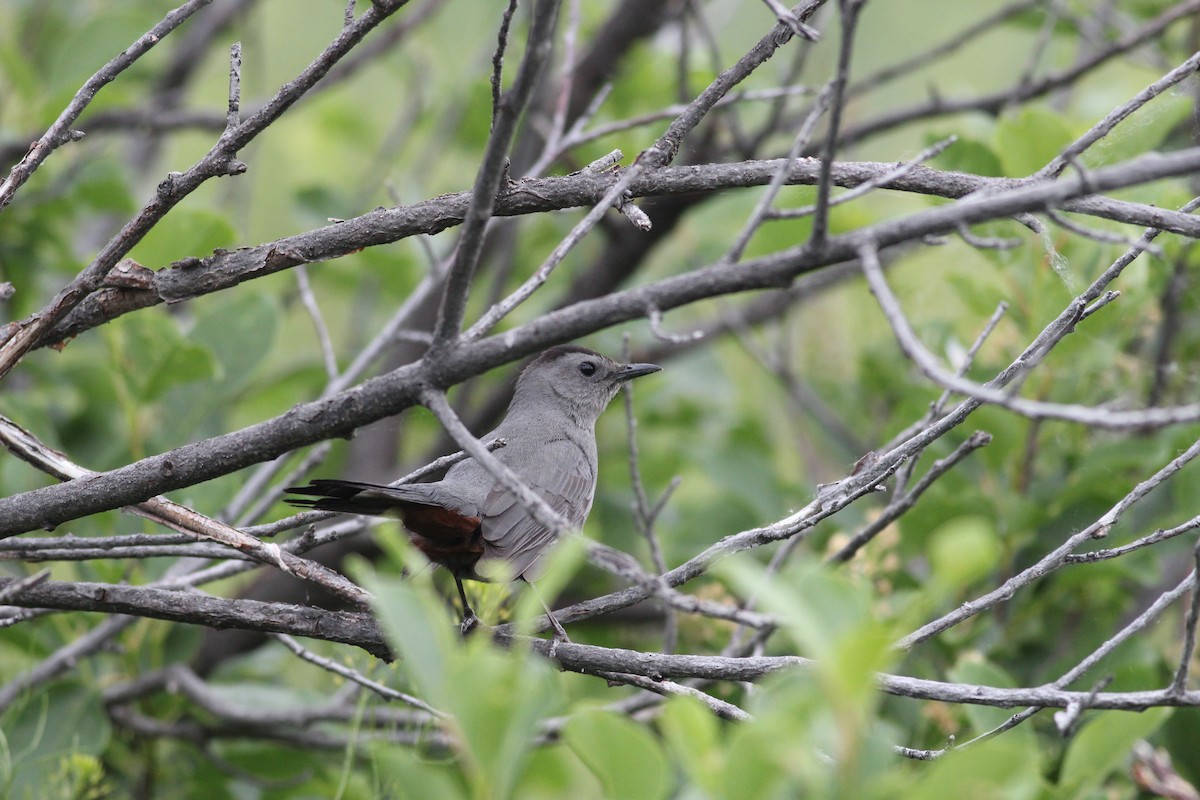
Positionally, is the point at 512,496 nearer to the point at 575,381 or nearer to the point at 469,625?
the point at 469,625

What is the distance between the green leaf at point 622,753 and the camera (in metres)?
1.45

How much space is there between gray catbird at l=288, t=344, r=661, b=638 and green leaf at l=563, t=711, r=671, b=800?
3.42 feet

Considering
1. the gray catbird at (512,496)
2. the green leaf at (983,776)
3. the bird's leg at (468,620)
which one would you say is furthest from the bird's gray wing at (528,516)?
the green leaf at (983,776)

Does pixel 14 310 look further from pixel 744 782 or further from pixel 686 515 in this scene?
pixel 744 782

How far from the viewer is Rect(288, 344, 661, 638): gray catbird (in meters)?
2.94

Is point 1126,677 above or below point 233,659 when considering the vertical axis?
below

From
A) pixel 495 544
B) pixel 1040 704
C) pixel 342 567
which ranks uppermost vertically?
pixel 342 567

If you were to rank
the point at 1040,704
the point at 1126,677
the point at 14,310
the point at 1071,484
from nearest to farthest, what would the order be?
the point at 1040,704 < the point at 1126,677 < the point at 1071,484 < the point at 14,310

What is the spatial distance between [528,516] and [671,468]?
5.70 ft

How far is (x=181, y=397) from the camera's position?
13.0 feet

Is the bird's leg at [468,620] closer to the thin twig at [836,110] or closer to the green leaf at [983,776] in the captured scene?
the thin twig at [836,110]

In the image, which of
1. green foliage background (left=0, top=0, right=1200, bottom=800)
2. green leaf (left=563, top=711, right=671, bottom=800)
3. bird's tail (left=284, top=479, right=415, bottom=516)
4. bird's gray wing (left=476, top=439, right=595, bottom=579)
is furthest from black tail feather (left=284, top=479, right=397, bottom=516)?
green leaf (left=563, top=711, right=671, bottom=800)

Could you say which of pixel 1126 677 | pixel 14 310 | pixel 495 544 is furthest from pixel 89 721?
pixel 1126 677

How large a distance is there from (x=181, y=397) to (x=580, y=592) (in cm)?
184
